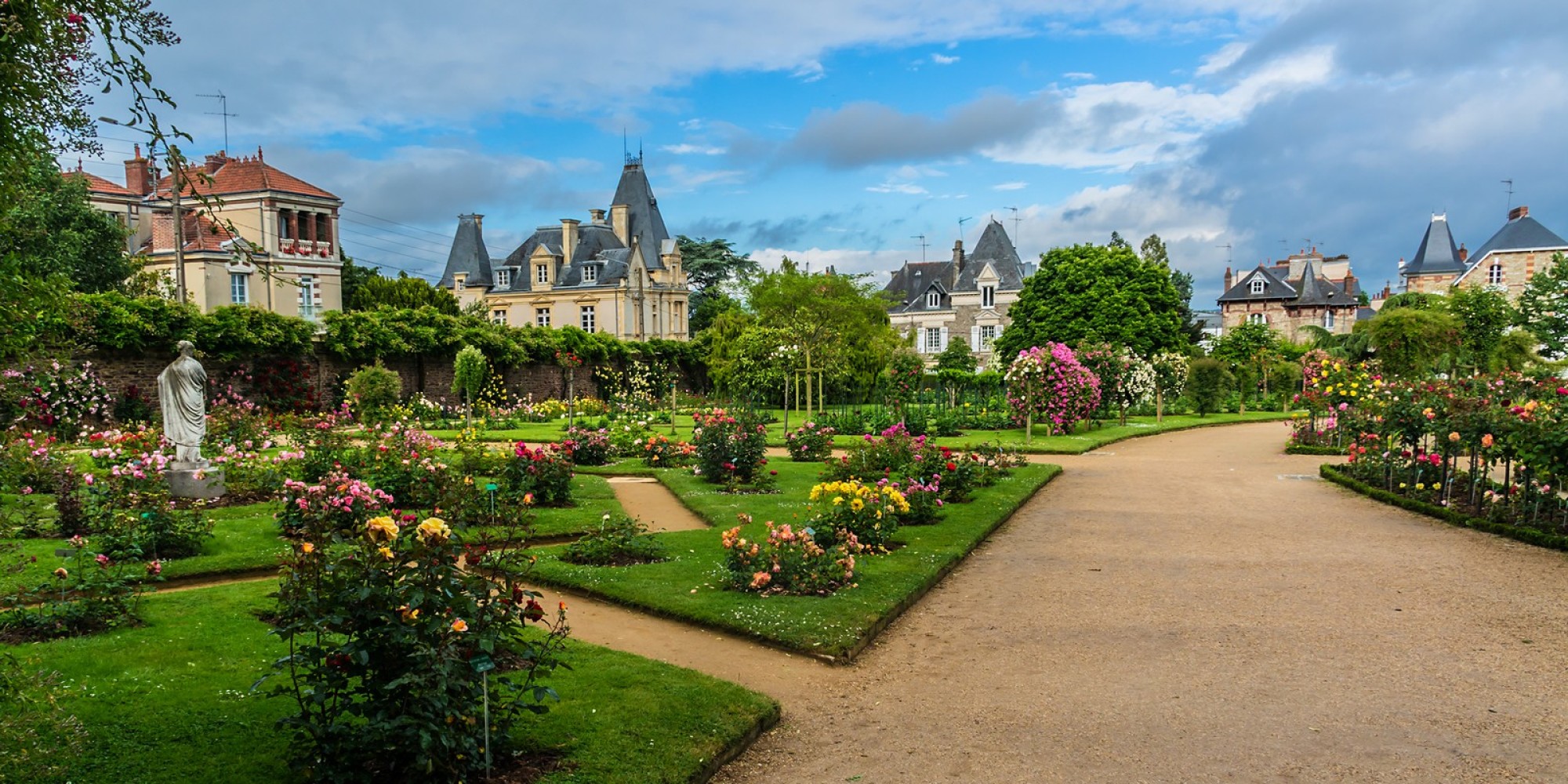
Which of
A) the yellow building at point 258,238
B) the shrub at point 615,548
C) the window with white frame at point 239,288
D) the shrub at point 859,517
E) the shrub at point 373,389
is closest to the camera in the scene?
the shrub at point 615,548

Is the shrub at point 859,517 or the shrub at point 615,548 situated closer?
the shrub at point 615,548

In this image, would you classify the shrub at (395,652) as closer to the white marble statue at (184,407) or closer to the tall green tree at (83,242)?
the white marble statue at (184,407)

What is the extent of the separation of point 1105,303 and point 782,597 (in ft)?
121

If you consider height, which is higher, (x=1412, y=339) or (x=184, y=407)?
(x=1412, y=339)

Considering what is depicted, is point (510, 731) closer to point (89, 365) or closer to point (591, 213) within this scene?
point (89, 365)

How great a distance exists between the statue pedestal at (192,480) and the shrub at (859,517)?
7058mm

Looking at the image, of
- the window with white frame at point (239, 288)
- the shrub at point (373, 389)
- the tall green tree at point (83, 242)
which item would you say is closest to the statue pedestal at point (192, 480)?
the shrub at point (373, 389)

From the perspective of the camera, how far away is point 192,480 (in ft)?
34.8

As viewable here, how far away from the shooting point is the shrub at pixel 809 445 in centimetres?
1742

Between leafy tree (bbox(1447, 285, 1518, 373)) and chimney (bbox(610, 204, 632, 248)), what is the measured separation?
4196 centimetres

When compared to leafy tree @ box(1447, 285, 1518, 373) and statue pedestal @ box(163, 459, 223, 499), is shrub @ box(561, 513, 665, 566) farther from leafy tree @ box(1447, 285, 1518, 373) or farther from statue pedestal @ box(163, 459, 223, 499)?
leafy tree @ box(1447, 285, 1518, 373)

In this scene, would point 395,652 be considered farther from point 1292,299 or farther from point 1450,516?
point 1292,299

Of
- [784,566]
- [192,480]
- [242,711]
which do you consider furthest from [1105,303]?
[242,711]

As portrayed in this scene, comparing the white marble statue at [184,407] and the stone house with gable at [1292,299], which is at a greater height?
the stone house with gable at [1292,299]
